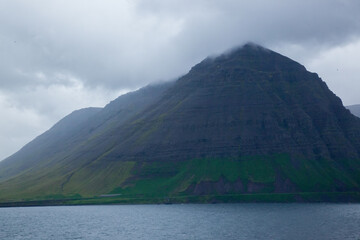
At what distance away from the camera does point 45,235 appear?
12475 centimetres

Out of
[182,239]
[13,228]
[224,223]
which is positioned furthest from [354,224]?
[13,228]

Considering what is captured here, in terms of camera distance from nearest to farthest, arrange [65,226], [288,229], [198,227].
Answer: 1. [288,229]
2. [198,227]
3. [65,226]

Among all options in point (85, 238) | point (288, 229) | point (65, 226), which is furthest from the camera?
point (65, 226)

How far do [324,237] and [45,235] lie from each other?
244 feet

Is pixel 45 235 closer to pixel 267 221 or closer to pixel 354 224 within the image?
pixel 267 221

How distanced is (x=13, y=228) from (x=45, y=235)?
999 inches

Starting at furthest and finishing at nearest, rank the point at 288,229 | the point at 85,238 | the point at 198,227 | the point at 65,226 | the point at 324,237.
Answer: the point at 65,226, the point at 198,227, the point at 288,229, the point at 85,238, the point at 324,237

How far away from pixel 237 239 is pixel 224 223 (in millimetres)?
38959

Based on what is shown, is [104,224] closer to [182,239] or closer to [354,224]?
[182,239]

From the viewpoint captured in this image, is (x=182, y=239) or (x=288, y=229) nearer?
(x=182, y=239)

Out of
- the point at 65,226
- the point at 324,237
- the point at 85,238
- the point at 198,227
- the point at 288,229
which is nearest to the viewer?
the point at 324,237

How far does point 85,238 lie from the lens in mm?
117812

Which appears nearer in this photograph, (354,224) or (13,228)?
(354,224)

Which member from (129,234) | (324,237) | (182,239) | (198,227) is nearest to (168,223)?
(198,227)
